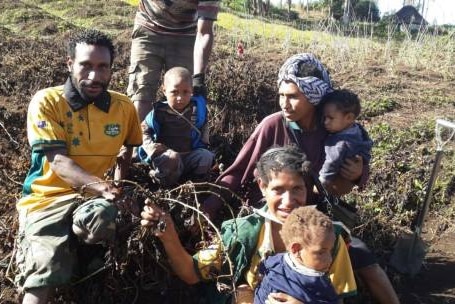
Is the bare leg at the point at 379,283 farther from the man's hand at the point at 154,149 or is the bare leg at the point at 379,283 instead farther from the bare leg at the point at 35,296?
the bare leg at the point at 35,296

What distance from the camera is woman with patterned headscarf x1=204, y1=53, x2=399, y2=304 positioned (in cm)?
290

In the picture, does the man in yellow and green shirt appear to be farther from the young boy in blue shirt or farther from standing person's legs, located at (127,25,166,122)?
standing person's legs, located at (127,25,166,122)

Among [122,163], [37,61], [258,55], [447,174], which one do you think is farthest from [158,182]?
[258,55]

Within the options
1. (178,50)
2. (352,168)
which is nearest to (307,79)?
(352,168)

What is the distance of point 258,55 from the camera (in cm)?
909

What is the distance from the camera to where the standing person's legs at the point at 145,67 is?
443 centimetres

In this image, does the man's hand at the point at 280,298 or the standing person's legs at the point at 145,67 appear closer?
the man's hand at the point at 280,298

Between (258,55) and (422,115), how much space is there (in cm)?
361

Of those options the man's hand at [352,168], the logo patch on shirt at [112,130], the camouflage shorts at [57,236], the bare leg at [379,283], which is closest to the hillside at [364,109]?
the camouflage shorts at [57,236]

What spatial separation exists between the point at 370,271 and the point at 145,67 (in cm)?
251

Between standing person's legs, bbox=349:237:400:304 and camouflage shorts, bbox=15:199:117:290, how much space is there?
1339 mm

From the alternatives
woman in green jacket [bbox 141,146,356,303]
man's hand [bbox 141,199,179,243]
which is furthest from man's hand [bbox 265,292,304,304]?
man's hand [bbox 141,199,179,243]

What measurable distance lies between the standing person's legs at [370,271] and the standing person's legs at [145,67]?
2177 millimetres

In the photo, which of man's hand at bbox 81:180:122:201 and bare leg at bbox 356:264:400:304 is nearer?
man's hand at bbox 81:180:122:201
